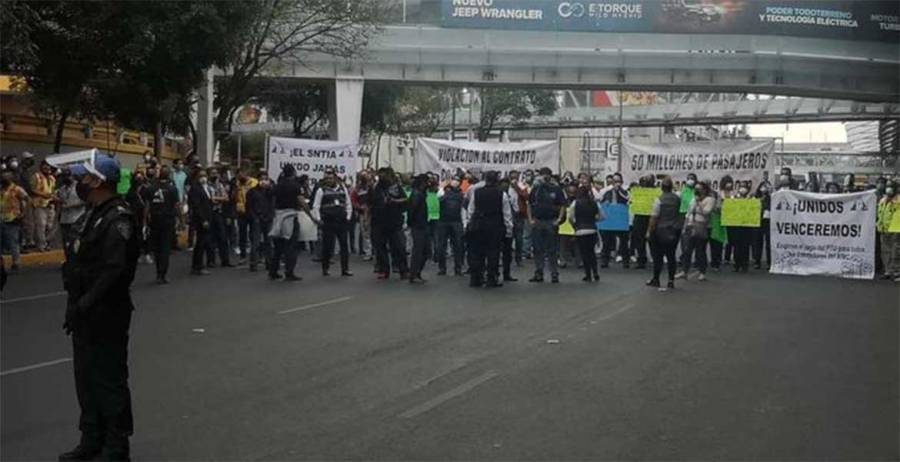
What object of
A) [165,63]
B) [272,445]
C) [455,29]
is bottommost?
[272,445]

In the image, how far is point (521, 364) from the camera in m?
8.62

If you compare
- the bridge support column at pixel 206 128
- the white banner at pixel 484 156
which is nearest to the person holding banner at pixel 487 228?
the white banner at pixel 484 156

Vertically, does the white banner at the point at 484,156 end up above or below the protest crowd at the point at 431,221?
above

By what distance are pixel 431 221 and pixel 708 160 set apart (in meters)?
5.60

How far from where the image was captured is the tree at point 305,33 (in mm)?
27922

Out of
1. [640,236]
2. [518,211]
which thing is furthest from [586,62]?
[518,211]

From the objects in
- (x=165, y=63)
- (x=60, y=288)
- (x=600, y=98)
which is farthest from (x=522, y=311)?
(x=600, y=98)

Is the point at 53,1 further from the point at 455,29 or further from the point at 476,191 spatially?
the point at 455,29

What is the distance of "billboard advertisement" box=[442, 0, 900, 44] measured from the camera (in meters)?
39.1

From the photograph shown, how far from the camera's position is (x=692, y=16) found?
132ft

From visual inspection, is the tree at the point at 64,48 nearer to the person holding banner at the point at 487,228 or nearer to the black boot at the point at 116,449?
the person holding banner at the point at 487,228

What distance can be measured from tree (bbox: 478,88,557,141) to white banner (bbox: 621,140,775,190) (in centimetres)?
3826

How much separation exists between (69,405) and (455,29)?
113 feet

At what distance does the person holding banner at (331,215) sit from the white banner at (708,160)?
6983 mm
